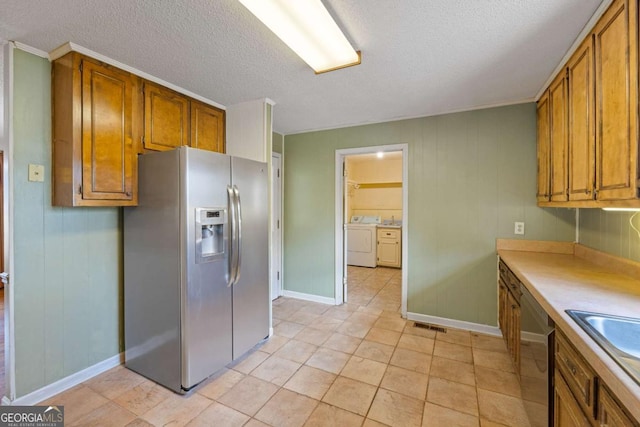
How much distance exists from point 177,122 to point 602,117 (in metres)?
3.01

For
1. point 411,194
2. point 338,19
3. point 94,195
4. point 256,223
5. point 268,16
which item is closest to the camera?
point 268,16

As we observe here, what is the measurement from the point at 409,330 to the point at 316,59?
2750 millimetres

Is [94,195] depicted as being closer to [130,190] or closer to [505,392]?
[130,190]

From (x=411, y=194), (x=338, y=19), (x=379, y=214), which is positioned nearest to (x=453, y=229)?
(x=411, y=194)

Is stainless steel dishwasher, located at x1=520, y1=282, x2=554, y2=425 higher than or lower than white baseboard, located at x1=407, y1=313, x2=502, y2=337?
higher

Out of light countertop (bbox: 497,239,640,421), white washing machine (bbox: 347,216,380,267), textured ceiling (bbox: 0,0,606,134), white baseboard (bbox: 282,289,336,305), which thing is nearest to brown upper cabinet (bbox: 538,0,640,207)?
textured ceiling (bbox: 0,0,606,134)

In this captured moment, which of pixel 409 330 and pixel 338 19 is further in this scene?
pixel 409 330

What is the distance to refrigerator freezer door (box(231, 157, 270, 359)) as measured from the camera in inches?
89.4

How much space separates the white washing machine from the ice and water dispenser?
413 cm

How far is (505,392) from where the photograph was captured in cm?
192

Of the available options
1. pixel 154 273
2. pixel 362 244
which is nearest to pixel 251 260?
pixel 154 273

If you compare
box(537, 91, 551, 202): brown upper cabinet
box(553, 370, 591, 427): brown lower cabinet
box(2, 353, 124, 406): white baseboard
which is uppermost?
box(537, 91, 551, 202): brown upper cabinet

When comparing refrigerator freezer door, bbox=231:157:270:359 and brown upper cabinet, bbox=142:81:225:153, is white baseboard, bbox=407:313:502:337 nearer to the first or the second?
refrigerator freezer door, bbox=231:157:270:359

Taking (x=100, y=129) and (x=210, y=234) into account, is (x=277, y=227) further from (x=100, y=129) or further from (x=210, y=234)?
(x=100, y=129)
